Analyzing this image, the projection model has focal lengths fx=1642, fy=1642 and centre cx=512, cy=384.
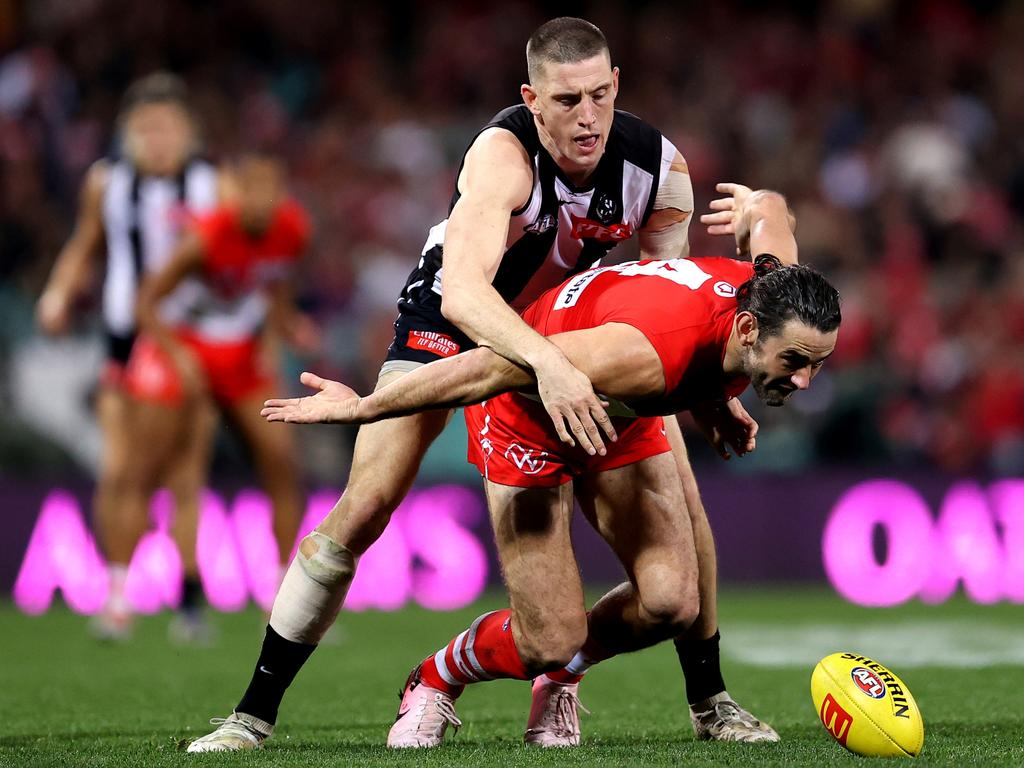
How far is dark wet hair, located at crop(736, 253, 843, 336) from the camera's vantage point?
4.32 meters

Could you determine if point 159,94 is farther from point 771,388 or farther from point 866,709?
point 866,709

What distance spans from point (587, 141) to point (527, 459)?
0.97 meters

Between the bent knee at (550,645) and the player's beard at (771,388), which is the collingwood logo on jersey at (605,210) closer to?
the player's beard at (771,388)

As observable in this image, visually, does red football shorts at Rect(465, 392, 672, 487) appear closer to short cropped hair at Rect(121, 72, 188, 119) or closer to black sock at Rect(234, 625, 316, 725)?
black sock at Rect(234, 625, 316, 725)

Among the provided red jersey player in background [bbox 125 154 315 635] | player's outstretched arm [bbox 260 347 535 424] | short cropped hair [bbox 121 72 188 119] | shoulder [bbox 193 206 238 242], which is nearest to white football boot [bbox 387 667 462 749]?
player's outstretched arm [bbox 260 347 535 424]

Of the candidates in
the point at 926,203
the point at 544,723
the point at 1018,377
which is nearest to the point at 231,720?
the point at 544,723

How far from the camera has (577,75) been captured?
4.86 metres

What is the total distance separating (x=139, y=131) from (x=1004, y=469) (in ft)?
20.4

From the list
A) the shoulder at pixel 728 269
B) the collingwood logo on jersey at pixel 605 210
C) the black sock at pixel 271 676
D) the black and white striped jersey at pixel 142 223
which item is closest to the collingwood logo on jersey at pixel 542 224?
the collingwood logo on jersey at pixel 605 210

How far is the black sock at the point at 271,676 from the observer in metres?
4.89

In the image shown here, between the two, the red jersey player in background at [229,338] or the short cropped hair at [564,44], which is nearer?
the short cropped hair at [564,44]

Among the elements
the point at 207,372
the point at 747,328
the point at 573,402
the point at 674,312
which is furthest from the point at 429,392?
the point at 207,372

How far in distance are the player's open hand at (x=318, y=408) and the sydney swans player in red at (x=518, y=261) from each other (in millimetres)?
373

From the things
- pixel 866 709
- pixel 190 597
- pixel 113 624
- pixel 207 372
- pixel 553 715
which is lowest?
pixel 113 624
